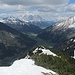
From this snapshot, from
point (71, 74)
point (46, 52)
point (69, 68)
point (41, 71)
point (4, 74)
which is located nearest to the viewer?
point (4, 74)

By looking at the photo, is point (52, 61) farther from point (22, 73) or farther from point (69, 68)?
point (22, 73)

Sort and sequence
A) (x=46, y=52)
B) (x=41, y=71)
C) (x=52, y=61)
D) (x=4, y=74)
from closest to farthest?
(x=4, y=74)
(x=41, y=71)
(x=52, y=61)
(x=46, y=52)

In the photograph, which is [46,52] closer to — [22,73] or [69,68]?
[69,68]

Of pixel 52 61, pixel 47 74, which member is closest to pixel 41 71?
pixel 47 74

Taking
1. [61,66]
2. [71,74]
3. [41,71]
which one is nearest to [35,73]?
[41,71]

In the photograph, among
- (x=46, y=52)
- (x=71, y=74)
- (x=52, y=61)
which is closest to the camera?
(x=71, y=74)

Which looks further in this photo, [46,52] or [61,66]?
[46,52]

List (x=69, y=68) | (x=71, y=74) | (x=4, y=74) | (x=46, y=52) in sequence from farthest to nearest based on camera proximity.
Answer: (x=46, y=52) < (x=69, y=68) < (x=71, y=74) < (x=4, y=74)

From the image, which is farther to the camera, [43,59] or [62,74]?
[43,59]

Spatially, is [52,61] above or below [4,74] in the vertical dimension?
above
